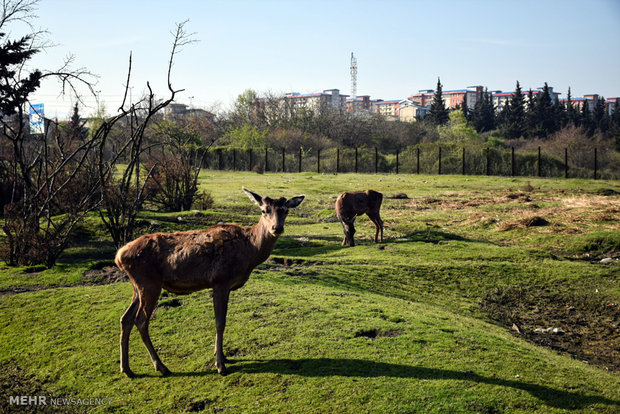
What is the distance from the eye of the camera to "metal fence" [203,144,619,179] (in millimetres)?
46094

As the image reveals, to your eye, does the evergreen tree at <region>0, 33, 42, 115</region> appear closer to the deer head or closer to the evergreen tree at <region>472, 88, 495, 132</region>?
the deer head

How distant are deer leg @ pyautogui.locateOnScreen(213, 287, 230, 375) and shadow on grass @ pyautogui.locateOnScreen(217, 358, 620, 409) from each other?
165 mm

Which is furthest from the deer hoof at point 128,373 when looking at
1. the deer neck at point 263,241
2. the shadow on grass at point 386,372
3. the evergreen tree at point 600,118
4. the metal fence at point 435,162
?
the evergreen tree at point 600,118

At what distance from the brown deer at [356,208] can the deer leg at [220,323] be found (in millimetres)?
10422

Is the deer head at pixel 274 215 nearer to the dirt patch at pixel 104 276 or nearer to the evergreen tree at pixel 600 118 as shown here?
the dirt patch at pixel 104 276

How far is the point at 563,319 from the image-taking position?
1116 cm

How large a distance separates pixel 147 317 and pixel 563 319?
8.26 metres

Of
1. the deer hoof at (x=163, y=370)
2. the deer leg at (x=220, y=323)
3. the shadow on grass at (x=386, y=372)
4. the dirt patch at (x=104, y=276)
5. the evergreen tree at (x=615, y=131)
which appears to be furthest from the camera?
the evergreen tree at (x=615, y=131)

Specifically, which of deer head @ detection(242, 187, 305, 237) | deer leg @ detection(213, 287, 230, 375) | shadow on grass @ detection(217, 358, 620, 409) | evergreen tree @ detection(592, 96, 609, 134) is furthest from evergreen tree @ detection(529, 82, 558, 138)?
deer leg @ detection(213, 287, 230, 375)

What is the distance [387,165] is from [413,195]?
2271 cm

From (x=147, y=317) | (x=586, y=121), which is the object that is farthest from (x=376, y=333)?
(x=586, y=121)

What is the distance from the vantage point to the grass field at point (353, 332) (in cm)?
685

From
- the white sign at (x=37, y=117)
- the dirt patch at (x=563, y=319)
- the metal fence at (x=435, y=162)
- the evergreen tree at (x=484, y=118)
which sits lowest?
the dirt patch at (x=563, y=319)

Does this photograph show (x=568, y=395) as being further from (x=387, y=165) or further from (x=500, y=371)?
(x=387, y=165)
